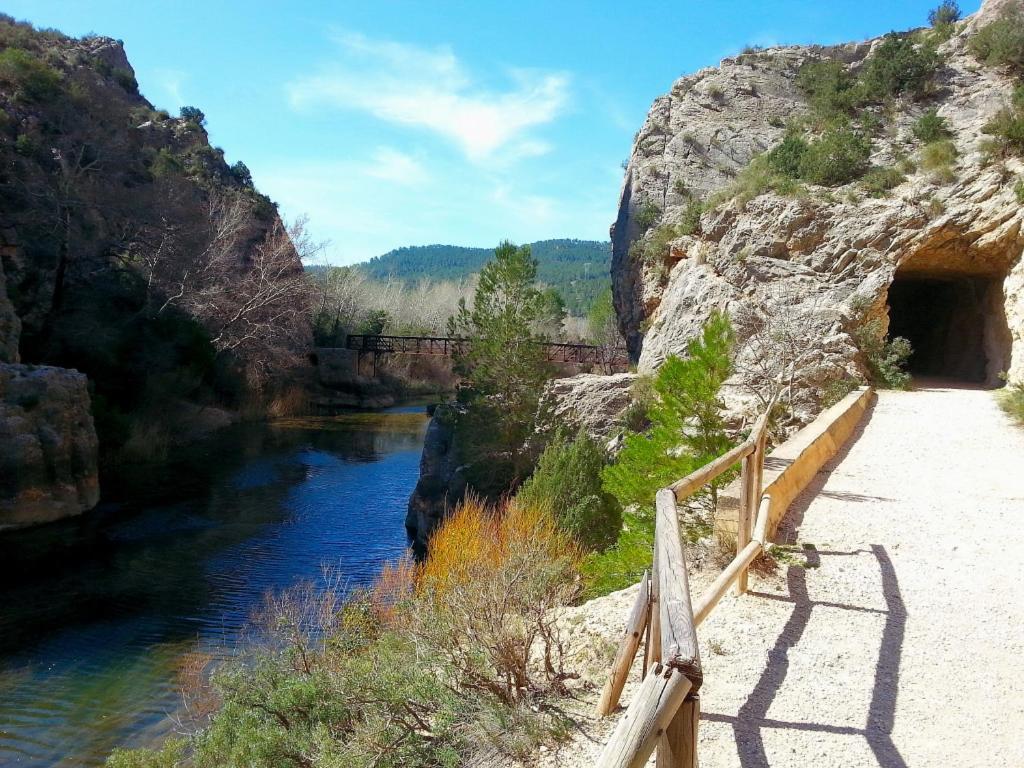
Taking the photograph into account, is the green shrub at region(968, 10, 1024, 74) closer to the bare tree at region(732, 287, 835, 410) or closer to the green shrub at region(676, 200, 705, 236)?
the green shrub at region(676, 200, 705, 236)

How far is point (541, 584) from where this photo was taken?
659 cm

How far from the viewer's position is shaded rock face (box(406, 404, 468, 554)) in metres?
19.2

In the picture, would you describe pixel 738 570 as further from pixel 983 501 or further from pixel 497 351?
pixel 497 351

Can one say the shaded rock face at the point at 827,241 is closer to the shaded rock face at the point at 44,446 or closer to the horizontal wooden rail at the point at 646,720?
the horizontal wooden rail at the point at 646,720

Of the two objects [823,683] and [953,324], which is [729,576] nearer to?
[823,683]

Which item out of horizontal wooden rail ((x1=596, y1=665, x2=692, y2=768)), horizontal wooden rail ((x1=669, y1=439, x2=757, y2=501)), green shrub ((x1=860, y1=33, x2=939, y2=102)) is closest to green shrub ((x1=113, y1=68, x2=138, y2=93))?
green shrub ((x1=860, y1=33, x2=939, y2=102))

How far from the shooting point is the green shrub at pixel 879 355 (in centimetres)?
1716

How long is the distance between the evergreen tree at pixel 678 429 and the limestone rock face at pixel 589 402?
9.19 meters

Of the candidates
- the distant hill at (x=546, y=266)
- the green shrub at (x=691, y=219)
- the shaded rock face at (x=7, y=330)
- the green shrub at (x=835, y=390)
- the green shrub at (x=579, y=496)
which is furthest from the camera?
the distant hill at (x=546, y=266)

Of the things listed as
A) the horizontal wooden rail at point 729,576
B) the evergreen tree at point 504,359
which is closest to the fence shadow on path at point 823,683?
the horizontal wooden rail at point 729,576

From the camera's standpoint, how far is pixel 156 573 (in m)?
14.8

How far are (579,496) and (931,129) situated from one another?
51.6ft

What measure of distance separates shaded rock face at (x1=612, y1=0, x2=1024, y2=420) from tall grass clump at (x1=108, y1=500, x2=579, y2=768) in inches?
378

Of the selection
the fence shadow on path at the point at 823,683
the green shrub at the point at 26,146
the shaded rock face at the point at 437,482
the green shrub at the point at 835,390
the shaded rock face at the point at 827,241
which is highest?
the green shrub at the point at 26,146
